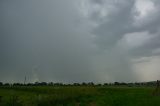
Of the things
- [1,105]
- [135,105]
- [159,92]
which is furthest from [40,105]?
[159,92]

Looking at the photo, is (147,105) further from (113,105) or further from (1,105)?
(1,105)

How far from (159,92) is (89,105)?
73.9ft

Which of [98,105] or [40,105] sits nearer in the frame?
[40,105]

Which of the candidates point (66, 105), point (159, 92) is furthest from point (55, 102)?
point (159, 92)

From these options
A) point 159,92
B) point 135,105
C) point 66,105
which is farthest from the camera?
point 159,92

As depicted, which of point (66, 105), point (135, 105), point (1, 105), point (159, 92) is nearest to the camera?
point (1, 105)

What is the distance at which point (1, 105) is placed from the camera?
3841 cm

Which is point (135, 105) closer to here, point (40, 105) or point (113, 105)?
point (113, 105)

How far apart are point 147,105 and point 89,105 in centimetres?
925

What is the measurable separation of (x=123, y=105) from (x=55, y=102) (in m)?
9.93

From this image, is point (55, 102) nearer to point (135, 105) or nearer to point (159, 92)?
point (135, 105)

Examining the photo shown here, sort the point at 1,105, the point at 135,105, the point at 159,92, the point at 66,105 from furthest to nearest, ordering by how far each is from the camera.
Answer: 1. the point at 159,92
2. the point at 66,105
3. the point at 135,105
4. the point at 1,105

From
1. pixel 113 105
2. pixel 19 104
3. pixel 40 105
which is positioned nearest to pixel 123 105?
pixel 113 105

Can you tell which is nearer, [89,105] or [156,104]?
[156,104]
